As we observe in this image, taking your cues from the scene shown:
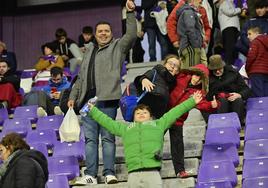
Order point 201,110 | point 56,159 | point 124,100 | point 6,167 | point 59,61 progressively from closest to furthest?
point 6,167 → point 124,100 → point 56,159 → point 201,110 → point 59,61

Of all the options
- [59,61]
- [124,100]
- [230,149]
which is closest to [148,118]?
[124,100]

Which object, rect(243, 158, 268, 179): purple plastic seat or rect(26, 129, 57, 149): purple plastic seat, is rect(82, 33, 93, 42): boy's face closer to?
rect(26, 129, 57, 149): purple plastic seat

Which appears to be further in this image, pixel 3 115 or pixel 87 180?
pixel 3 115

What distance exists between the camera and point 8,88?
39.7 feet

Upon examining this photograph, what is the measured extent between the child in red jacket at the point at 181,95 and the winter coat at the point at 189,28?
179 centimetres

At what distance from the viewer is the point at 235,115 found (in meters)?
10.2

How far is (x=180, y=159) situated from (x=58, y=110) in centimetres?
318

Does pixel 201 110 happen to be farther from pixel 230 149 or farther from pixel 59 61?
pixel 59 61

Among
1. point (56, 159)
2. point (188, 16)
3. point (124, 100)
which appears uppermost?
point (188, 16)

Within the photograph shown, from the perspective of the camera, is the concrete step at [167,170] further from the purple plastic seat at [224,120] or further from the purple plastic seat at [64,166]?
the purple plastic seat at [224,120]

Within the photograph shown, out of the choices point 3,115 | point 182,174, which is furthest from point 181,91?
point 3,115

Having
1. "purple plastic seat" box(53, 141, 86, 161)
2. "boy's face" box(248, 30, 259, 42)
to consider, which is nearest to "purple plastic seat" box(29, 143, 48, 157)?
"purple plastic seat" box(53, 141, 86, 161)

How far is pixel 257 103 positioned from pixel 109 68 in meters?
2.28

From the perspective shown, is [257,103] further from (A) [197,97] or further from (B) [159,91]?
(A) [197,97]
